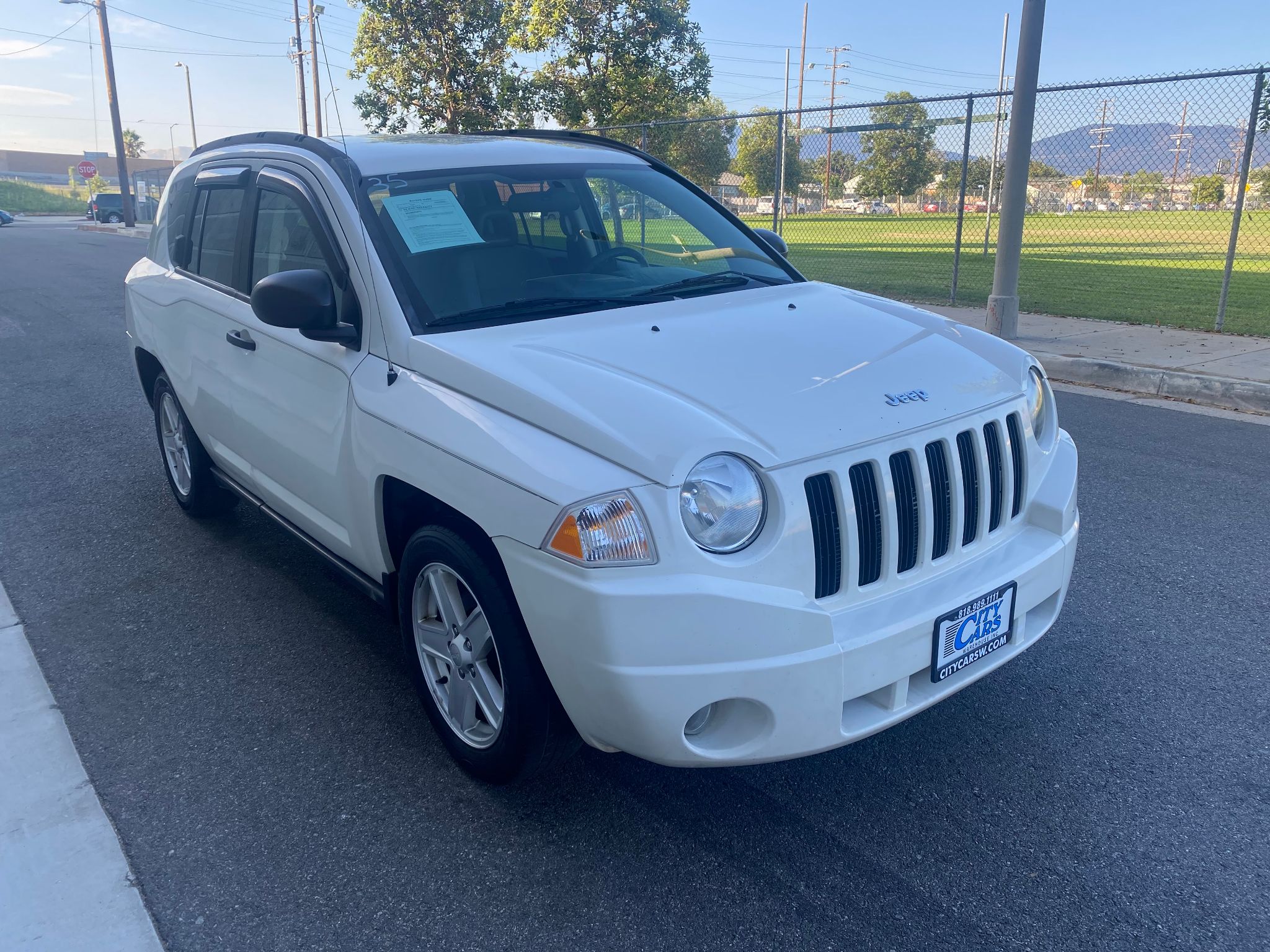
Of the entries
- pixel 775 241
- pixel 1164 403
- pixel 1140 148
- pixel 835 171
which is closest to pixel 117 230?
pixel 835 171

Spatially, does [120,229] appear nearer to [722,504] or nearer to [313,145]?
[313,145]

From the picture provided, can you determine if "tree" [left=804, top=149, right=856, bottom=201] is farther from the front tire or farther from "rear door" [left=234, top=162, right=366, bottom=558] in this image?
the front tire

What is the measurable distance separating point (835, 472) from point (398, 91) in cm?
2096

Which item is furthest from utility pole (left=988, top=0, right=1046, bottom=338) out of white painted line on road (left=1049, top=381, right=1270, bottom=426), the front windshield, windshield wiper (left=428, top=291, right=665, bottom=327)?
windshield wiper (left=428, top=291, right=665, bottom=327)

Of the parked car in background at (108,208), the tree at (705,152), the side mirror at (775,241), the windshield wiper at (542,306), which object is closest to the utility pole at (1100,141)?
the side mirror at (775,241)

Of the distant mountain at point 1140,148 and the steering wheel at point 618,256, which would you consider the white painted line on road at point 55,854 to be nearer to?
the steering wheel at point 618,256

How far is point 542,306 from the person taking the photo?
3.29m

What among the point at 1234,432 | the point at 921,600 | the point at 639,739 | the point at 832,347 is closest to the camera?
the point at 639,739

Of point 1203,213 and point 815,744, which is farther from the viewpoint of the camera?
point 1203,213

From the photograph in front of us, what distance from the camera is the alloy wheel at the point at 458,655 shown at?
2799 mm

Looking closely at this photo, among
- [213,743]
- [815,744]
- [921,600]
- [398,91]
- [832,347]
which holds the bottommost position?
[213,743]

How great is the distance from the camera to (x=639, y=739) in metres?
2.38

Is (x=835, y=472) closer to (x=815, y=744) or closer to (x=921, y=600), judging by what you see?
(x=921, y=600)

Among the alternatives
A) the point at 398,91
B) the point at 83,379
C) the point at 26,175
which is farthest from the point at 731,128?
the point at 26,175
